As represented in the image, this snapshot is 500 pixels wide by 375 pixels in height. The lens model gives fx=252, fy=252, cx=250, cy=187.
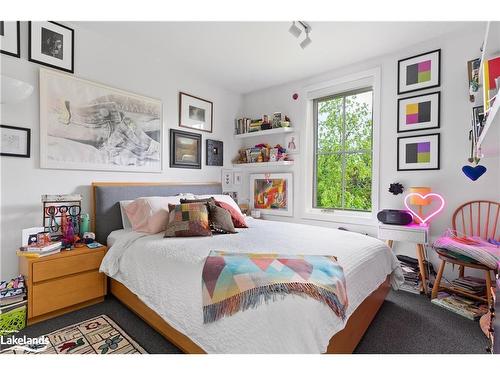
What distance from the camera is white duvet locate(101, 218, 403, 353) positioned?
1072 mm

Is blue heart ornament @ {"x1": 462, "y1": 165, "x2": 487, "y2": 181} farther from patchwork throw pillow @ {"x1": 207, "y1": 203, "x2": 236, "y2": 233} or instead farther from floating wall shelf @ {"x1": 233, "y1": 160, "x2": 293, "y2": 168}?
patchwork throw pillow @ {"x1": 207, "y1": 203, "x2": 236, "y2": 233}

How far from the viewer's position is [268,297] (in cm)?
115

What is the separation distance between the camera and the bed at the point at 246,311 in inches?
42.6

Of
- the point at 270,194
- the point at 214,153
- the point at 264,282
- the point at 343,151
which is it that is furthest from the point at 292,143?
the point at 264,282

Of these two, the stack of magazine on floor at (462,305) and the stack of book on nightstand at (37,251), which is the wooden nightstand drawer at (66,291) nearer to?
the stack of book on nightstand at (37,251)

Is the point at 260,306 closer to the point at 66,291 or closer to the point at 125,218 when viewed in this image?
the point at 66,291

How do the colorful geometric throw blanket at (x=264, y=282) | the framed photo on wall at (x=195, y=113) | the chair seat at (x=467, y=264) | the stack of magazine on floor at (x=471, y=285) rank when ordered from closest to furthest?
1. the colorful geometric throw blanket at (x=264, y=282)
2. the chair seat at (x=467, y=264)
3. the stack of magazine on floor at (x=471, y=285)
4. the framed photo on wall at (x=195, y=113)

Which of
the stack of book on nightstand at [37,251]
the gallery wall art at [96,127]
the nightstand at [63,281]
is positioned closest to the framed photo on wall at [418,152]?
the gallery wall art at [96,127]

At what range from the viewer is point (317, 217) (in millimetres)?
3533

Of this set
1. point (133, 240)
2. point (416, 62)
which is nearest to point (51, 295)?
point (133, 240)

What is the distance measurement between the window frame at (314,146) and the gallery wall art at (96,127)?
2.04m

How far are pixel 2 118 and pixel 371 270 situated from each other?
10.1 feet

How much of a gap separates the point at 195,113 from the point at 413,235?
3031mm

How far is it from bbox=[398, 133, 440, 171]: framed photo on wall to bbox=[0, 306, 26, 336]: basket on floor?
3688 mm
